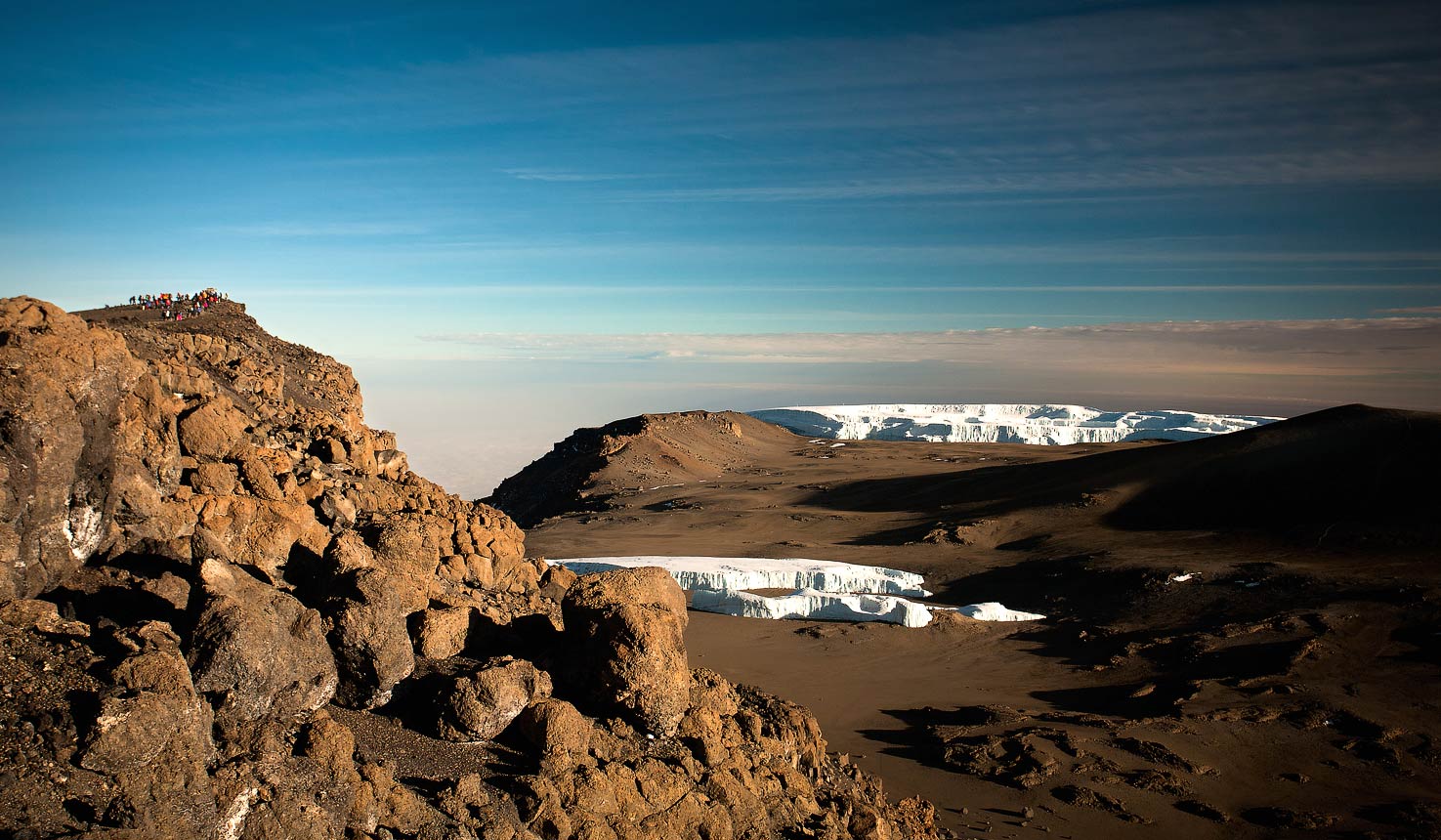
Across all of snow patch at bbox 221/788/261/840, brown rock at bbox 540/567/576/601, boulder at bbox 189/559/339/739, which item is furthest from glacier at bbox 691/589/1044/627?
snow patch at bbox 221/788/261/840

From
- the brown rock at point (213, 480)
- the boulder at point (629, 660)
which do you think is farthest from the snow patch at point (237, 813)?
the brown rock at point (213, 480)

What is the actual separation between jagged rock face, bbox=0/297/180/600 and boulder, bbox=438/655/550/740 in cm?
354

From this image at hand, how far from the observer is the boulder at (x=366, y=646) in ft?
26.7

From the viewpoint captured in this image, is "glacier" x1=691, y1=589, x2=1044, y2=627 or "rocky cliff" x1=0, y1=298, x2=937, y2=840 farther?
"glacier" x1=691, y1=589, x2=1044, y2=627

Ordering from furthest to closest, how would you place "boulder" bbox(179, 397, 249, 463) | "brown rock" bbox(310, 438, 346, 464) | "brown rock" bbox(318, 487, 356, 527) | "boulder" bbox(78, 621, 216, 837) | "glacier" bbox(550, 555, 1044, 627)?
1. "glacier" bbox(550, 555, 1044, 627)
2. "brown rock" bbox(310, 438, 346, 464)
3. "brown rock" bbox(318, 487, 356, 527)
4. "boulder" bbox(179, 397, 249, 463)
5. "boulder" bbox(78, 621, 216, 837)

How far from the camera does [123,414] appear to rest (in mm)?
8586

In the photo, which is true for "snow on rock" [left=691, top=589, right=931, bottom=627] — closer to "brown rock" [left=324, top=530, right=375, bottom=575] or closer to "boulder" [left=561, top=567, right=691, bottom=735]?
"boulder" [left=561, top=567, right=691, bottom=735]

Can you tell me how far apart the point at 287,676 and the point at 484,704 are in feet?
5.49

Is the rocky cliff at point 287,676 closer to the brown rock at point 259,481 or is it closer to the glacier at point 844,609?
the brown rock at point 259,481

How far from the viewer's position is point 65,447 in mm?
7727

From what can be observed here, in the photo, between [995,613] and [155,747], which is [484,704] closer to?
[155,747]

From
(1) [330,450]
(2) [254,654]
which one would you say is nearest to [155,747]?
(2) [254,654]

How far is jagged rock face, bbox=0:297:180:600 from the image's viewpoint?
7309 millimetres

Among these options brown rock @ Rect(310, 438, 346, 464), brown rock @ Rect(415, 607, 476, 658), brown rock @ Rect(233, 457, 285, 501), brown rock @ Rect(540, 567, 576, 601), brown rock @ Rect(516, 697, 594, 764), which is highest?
brown rock @ Rect(310, 438, 346, 464)
